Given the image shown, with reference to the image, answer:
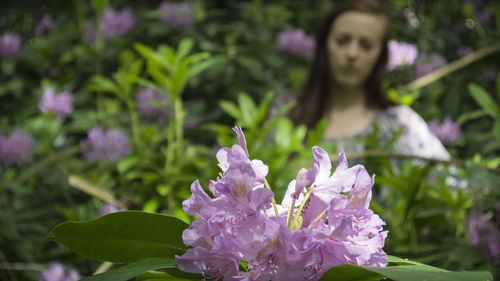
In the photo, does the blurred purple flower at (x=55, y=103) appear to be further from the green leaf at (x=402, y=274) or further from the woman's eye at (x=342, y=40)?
the green leaf at (x=402, y=274)

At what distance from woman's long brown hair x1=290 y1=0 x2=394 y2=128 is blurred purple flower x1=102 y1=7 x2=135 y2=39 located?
0.82 meters

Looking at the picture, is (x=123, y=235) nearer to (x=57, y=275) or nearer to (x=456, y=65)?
(x=57, y=275)

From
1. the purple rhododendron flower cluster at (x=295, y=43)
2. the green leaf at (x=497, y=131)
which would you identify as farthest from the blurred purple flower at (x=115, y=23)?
the green leaf at (x=497, y=131)

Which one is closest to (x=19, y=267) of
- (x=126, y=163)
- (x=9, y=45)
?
(x=126, y=163)

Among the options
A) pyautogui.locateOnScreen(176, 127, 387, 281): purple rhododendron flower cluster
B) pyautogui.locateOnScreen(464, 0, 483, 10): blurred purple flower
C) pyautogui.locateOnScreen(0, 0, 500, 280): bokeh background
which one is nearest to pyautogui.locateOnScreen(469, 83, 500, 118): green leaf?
pyautogui.locateOnScreen(0, 0, 500, 280): bokeh background

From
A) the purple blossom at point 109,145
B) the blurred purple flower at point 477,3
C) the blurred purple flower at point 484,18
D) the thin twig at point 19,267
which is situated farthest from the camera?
the blurred purple flower at point 477,3

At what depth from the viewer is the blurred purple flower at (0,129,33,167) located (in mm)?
1622

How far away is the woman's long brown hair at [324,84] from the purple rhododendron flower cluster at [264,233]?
174 centimetres

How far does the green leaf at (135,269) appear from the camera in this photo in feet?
1.17

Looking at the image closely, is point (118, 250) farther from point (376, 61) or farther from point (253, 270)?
point (376, 61)

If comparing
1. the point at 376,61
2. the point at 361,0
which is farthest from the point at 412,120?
the point at 361,0

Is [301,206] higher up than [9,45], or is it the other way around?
[301,206]

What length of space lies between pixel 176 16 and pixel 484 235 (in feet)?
5.21

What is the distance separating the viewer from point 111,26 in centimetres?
204
